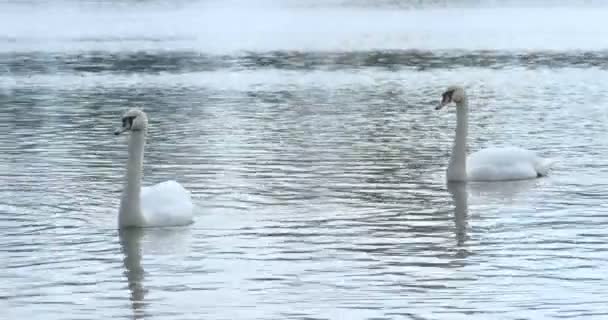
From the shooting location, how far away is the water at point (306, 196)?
12539mm

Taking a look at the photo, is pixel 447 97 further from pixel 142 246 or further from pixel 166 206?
pixel 142 246

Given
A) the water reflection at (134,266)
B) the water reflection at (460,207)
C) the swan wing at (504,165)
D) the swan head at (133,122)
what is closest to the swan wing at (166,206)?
the water reflection at (134,266)

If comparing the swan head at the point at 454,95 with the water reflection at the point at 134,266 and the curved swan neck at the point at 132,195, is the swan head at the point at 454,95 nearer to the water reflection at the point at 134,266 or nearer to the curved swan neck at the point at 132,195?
the curved swan neck at the point at 132,195

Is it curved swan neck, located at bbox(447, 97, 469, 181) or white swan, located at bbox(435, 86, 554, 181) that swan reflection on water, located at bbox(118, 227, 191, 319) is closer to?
curved swan neck, located at bbox(447, 97, 469, 181)

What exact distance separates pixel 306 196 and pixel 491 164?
3.01 meters

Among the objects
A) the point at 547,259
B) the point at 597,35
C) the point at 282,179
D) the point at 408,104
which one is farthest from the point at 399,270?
the point at 597,35

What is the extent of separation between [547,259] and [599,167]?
7353 mm

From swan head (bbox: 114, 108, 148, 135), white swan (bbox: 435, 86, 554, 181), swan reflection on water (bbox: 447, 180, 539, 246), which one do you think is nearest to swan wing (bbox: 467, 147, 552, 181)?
white swan (bbox: 435, 86, 554, 181)

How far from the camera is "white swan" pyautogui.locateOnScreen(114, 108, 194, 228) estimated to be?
15.8 meters

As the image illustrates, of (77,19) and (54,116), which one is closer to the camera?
(54,116)

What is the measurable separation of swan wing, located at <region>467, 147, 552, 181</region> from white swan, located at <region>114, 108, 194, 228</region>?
16.8ft

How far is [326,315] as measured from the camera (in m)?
11.6

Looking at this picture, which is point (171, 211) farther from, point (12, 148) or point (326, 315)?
point (12, 148)

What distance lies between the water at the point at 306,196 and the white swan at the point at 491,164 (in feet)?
0.84
